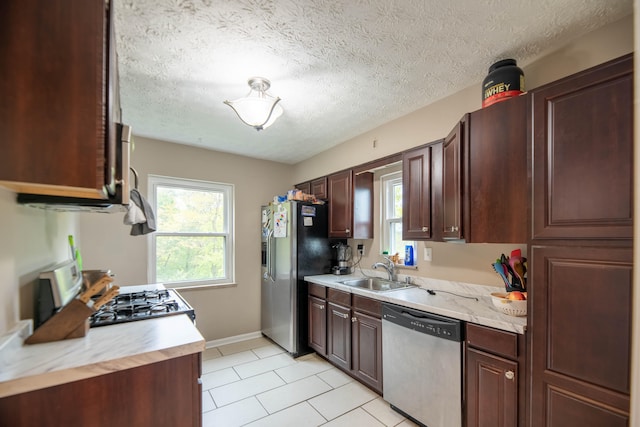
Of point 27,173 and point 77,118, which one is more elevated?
point 77,118

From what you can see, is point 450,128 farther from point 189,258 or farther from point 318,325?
point 189,258

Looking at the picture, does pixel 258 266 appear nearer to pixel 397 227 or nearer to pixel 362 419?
pixel 397 227

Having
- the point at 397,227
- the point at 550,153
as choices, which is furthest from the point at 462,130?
the point at 397,227

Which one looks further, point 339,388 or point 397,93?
point 339,388

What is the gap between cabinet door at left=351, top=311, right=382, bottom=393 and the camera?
2338mm

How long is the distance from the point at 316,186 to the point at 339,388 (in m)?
2.34

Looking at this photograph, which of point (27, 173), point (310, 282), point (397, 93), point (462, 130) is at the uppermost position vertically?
point (397, 93)

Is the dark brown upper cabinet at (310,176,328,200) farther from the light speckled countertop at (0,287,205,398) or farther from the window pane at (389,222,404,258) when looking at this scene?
the light speckled countertop at (0,287,205,398)

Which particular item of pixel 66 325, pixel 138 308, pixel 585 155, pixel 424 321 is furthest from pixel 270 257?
pixel 585 155

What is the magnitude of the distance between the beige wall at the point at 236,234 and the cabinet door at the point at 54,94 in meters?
2.60

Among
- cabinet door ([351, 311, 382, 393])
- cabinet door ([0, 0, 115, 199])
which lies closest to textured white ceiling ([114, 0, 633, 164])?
cabinet door ([0, 0, 115, 199])

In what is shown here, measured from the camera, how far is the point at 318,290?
9.99 feet

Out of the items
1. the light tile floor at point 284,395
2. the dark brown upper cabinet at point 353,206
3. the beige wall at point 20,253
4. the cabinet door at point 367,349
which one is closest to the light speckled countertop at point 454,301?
the cabinet door at point 367,349

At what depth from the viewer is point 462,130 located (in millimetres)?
1876
